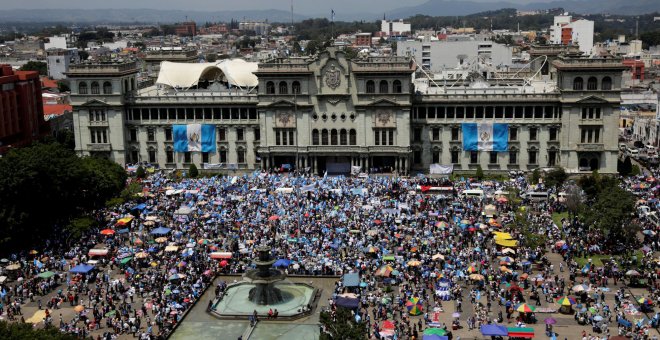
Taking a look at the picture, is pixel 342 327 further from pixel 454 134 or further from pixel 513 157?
pixel 513 157

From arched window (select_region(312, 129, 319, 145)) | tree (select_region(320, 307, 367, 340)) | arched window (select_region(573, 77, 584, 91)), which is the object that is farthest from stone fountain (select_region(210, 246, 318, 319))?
arched window (select_region(573, 77, 584, 91))

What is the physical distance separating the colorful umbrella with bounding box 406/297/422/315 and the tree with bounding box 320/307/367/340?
33.9 feet

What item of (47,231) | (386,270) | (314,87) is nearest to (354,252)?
(386,270)

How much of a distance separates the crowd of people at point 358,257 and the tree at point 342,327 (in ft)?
22.4

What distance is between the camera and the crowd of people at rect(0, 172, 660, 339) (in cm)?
5441

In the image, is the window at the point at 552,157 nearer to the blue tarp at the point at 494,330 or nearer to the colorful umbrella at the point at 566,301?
the colorful umbrella at the point at 566,301

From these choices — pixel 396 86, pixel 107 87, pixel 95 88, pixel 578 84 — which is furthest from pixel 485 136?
pixel 95 88

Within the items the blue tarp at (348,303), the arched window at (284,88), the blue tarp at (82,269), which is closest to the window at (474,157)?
the arched window at (284,88)

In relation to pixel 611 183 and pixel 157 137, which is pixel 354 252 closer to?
pixel 611 183

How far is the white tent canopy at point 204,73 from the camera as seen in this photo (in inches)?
4407

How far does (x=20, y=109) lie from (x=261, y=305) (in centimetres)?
7135

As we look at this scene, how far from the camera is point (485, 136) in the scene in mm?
99500

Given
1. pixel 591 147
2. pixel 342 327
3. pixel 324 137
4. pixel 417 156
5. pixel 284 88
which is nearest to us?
pixel 342 327

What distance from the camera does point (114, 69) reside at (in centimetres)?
10312
